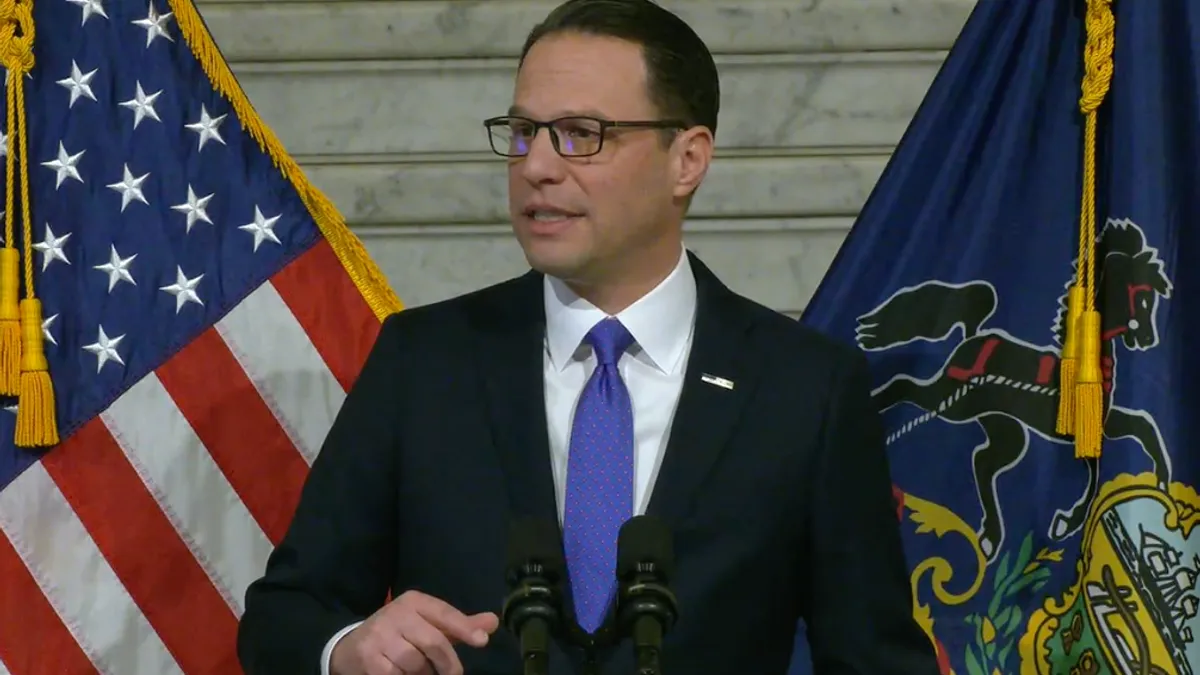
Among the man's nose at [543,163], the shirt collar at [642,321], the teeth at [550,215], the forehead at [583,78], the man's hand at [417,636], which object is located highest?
the forehead at [583,78]

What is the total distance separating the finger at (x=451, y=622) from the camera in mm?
1657

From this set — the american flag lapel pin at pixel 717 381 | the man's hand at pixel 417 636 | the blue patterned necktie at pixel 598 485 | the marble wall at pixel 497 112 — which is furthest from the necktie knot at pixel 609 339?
the marble wall at pixel 497 112

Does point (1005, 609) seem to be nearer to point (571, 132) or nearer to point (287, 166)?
point (571, 132)

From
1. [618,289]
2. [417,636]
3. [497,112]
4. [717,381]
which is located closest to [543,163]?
[618,289]

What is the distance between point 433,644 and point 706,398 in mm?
589

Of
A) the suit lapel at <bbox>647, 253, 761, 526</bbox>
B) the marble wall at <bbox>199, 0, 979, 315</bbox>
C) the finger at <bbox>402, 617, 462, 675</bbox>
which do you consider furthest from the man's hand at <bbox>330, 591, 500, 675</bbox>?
the marble wall at <bbox>199, 0, 979, 315</bbox>

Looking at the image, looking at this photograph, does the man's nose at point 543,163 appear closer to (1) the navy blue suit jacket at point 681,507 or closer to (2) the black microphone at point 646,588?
(1) the navy blue suit jacket at point 681,507

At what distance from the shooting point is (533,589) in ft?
5.01

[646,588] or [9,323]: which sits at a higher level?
[9,323]

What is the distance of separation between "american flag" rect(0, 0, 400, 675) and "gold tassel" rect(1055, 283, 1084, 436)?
109cm

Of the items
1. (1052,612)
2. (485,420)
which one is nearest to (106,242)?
(485,420)

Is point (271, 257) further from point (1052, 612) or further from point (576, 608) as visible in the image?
point (1052, 612)

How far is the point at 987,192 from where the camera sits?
2.62 metres

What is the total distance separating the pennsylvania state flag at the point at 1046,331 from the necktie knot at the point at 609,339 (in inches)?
22.3
